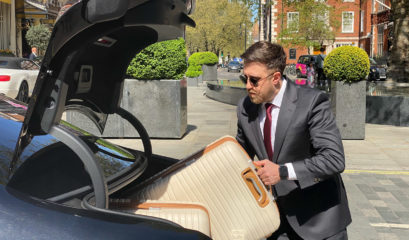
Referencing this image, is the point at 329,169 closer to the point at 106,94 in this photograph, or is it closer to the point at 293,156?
the point at 293,156

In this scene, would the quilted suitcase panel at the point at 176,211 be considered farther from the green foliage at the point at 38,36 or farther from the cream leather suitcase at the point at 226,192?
the green foliage at the point at 38,36

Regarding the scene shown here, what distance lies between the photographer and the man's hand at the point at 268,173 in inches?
97.0

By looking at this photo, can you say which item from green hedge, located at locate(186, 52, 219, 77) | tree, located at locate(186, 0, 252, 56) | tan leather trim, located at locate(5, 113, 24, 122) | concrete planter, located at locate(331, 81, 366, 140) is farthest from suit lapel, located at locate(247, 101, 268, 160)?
tree, located at locate(186, 0, 252, 56)

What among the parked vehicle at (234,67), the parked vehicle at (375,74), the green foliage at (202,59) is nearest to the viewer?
the parked vehicle at (375,74)

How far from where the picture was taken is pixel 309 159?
2.56 meters

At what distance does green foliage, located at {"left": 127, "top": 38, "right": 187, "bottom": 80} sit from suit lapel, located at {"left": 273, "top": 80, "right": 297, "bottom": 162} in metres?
6.90

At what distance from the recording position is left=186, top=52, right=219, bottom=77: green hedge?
29.9 metres

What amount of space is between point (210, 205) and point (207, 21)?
2364 inches

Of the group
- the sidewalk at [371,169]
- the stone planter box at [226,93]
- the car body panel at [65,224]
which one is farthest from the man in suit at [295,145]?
the stone planter box at [226,93]

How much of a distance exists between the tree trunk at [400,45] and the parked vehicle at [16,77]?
11173mm

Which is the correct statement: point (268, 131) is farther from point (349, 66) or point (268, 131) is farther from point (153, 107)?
point (349, 66)

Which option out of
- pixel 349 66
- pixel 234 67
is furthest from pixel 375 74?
pixel 234 67

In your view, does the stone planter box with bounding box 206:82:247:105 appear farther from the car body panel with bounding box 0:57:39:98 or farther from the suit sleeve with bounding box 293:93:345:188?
the suit sleeve with bounding box 293:93:345:188

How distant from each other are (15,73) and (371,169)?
34.0 feet
